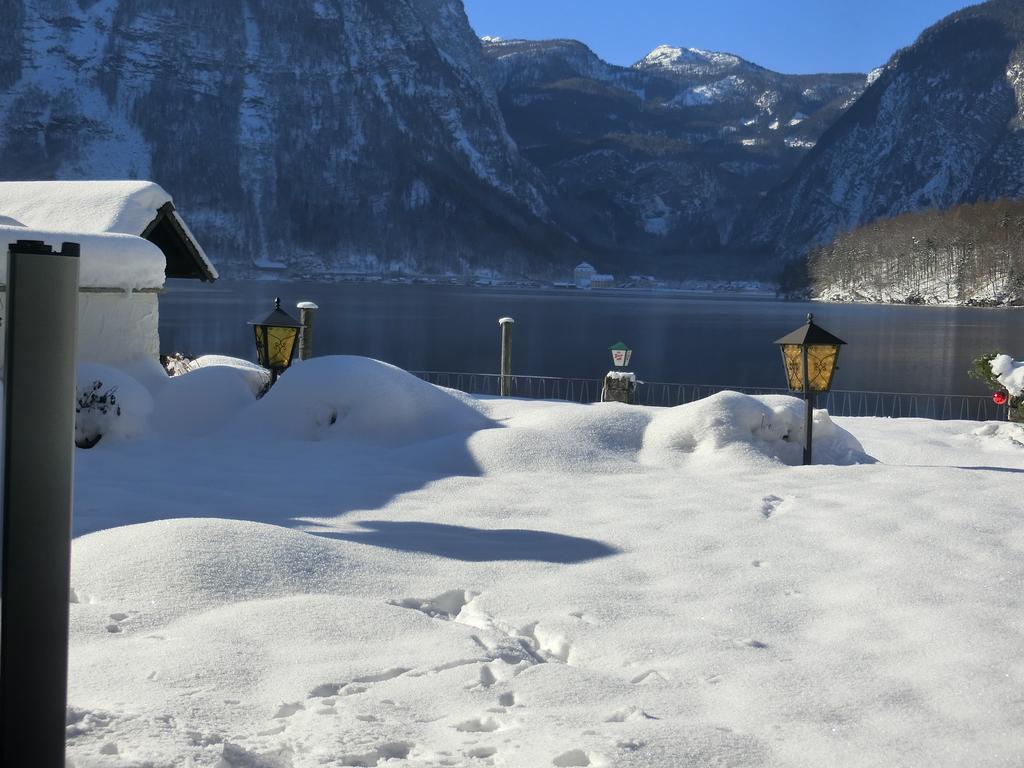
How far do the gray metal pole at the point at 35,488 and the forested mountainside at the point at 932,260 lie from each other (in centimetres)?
13602

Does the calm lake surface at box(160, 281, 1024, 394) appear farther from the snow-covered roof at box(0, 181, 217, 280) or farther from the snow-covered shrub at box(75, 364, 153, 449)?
the snow-covered shrub at box(75, 364, 153, 449)

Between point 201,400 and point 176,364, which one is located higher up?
point 176,364

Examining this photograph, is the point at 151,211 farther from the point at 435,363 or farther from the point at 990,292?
the point at 990,292

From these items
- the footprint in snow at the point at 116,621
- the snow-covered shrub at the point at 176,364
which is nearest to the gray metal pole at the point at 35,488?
the footprint in snow at the point at 116,621

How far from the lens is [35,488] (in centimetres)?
280

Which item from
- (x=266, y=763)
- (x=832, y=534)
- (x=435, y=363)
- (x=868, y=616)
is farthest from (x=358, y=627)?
(x=435, y=363)

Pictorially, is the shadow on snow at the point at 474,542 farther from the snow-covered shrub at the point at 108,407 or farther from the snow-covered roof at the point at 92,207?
the snow-covered roof at the point at 92,207

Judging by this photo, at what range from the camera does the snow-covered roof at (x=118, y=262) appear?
1325cm

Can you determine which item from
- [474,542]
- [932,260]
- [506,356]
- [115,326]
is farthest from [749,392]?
[932,260]

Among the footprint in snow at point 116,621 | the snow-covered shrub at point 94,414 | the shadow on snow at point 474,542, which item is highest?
the snow-covered shrub at point 94,414

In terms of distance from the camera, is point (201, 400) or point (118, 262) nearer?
point (201, 400)

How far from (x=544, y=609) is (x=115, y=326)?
→ 10097mm

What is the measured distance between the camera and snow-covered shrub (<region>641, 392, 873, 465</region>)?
10460mm

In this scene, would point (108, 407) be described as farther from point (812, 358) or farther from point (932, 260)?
point (932, 260)
